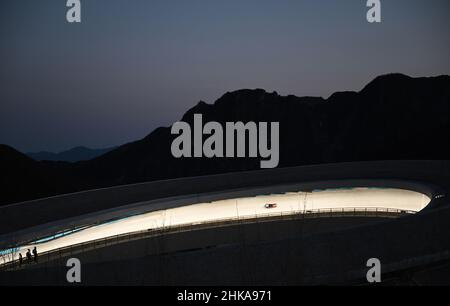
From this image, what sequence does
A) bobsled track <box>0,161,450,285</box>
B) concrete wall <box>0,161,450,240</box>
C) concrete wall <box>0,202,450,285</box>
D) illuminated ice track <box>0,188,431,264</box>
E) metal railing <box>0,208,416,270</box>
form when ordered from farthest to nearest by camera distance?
illuminated ice track <box>0,188,431,264</box> < concrete wall <box>0,161,450,240</box> < metal railing <box>0,208,416,270</box> < bobsled track <box>0,161,450,285</box> < concrete wall <box>0,202,450,285</box>

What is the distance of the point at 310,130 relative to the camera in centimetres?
7531

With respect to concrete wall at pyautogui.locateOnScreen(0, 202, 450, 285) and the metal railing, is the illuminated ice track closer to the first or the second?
the metal railing

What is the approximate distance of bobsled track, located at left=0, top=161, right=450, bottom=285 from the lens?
777 cm

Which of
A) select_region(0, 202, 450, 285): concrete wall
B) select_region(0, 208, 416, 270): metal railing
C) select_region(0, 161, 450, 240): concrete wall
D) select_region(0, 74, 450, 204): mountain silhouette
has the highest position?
select_region(0, 74, 450, 204): mountain silhouette

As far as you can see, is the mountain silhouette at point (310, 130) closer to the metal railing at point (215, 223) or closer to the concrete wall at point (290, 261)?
the metal railing at point (215, 223)

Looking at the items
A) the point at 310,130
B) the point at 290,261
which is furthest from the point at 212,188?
the point at 310,130

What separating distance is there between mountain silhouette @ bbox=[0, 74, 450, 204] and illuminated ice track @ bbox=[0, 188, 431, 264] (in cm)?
4459

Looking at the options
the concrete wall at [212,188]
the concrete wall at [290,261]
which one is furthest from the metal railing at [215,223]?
the concrete wall at [290,261]

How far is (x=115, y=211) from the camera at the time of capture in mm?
16375

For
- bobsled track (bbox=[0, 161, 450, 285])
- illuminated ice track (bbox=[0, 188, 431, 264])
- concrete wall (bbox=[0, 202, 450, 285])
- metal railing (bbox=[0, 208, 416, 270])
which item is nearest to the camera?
concrete wall (bbox=[0, 202, 450, 285])

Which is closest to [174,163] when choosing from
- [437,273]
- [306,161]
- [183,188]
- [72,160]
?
[72,160]

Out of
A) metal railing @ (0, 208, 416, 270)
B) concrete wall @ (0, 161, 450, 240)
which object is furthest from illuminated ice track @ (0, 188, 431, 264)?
concrete wall @ (0, 161, 450, 240)

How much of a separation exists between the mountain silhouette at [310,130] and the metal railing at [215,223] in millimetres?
45613

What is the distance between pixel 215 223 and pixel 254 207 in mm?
1870
